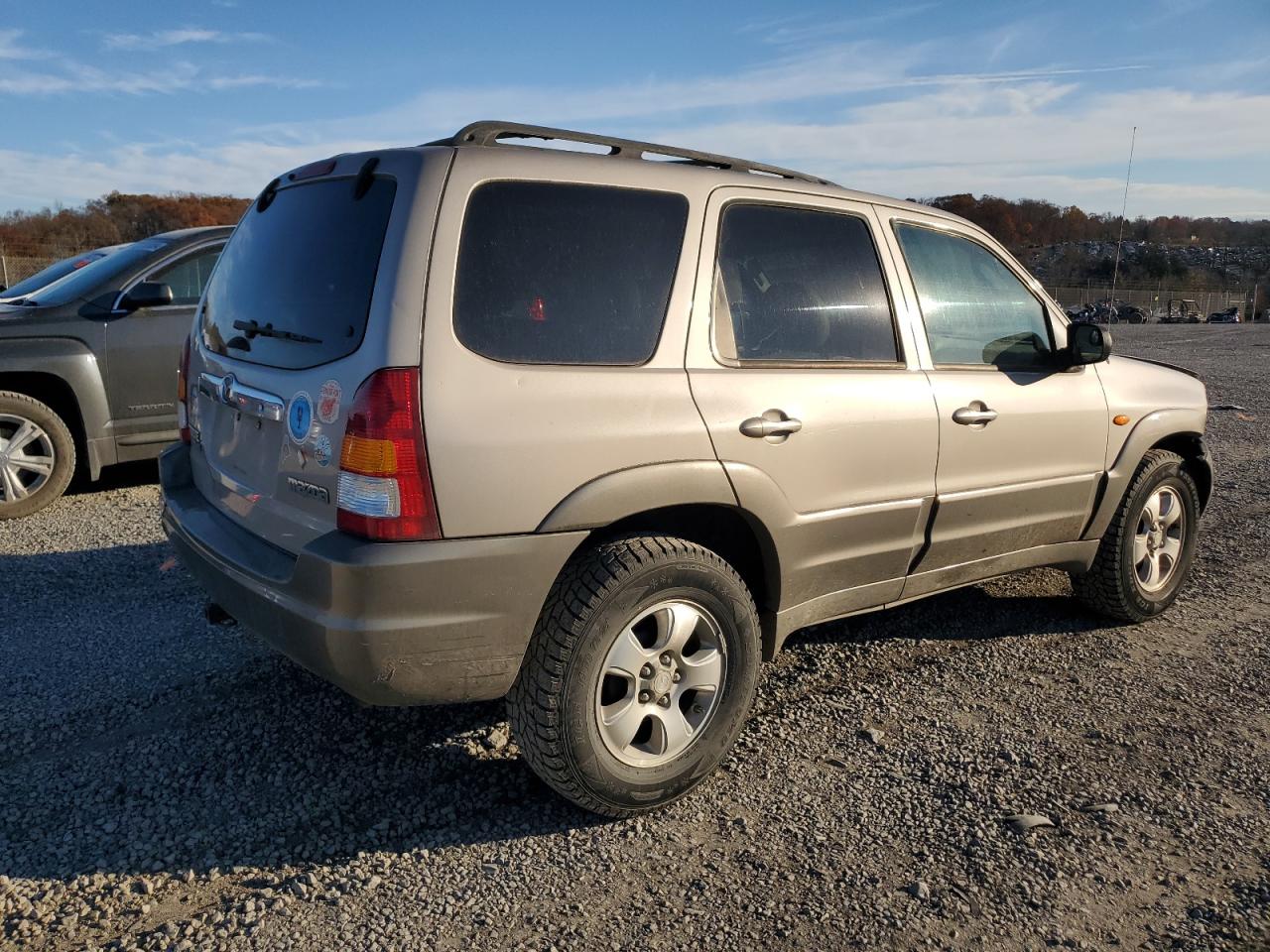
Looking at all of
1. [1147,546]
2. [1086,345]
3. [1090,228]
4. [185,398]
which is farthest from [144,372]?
[1090,228]

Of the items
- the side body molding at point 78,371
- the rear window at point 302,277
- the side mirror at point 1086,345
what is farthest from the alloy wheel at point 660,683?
the side body molding at point 78,371

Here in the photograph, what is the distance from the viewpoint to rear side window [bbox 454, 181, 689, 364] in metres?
2.61

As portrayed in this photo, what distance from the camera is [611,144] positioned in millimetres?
3143

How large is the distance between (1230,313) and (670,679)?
238ft

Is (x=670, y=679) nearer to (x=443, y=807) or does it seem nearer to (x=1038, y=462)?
(x=443, y=807)

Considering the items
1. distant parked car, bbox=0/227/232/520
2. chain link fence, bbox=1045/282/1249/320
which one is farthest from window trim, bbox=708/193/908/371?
chain link fence, bbox=1045/282/1249/320

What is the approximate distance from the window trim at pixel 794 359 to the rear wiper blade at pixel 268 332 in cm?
119

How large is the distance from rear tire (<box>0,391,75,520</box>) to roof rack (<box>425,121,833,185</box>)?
14.9 feet

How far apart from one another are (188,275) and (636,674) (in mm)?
5352

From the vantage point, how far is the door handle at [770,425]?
9.86ft

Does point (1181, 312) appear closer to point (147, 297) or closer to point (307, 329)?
point (147, 297)

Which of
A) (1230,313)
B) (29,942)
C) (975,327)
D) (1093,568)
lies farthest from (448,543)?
(1230,313)

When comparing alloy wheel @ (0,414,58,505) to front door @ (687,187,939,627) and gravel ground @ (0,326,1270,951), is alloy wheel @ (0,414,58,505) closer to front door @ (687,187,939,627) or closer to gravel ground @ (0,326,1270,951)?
gravel ground @ (0,326,1270,951)

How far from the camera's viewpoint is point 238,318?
312 centimetres
